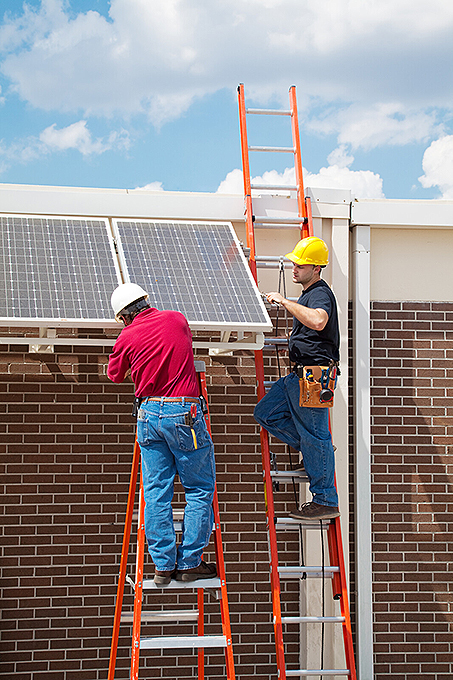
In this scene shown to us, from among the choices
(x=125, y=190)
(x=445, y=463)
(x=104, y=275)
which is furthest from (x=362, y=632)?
(x=125, y=190)

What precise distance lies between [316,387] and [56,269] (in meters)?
2.27

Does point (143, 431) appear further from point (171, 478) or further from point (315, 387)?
point (315, 387)

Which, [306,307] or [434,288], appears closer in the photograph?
[306,307]

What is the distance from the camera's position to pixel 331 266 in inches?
268

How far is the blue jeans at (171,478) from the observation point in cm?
480

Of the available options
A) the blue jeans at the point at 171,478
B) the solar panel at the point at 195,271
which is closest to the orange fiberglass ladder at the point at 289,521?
the solar panel at the point at 195,271

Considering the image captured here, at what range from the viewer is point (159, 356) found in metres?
4.91

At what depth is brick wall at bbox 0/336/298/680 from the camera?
6.37 metres

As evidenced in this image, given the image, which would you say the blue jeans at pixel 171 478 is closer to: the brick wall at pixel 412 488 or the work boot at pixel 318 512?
the work boot at pixel 318 512

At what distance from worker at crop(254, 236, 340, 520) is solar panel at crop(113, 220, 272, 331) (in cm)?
28

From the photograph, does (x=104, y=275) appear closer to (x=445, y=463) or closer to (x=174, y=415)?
(x=174, y=415)

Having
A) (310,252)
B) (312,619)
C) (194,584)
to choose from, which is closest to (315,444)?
(312,619)

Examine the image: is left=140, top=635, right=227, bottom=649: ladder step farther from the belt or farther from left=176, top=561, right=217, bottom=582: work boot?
the belt

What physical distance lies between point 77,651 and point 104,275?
3.38 m
